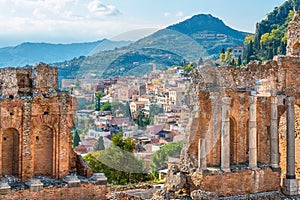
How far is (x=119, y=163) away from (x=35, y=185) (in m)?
18.9

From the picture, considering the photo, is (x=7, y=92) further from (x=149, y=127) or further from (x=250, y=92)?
(x=250, y=92)

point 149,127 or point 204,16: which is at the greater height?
point 204,16

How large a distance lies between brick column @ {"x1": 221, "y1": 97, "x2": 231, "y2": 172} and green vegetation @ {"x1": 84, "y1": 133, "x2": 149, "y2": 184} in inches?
490

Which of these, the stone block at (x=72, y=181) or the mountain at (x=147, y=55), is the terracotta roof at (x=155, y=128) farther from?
the stone block at (x=72, y=181)

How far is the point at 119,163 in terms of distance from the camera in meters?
33.8

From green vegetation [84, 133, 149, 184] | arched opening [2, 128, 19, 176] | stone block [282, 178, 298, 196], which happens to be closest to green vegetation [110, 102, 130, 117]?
arched opening [2, 128, 19, 176]

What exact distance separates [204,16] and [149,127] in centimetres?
3817

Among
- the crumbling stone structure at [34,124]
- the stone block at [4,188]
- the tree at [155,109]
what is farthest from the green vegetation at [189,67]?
the stone block at [4,188]

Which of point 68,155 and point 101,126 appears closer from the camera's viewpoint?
point 68,155

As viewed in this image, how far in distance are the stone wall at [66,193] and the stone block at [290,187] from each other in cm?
976

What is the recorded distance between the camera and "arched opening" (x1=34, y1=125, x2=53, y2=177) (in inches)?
635

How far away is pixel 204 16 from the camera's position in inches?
2259

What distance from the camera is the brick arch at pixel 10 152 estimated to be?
51.6 feet

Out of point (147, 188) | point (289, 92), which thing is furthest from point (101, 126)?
point (289, 92)
